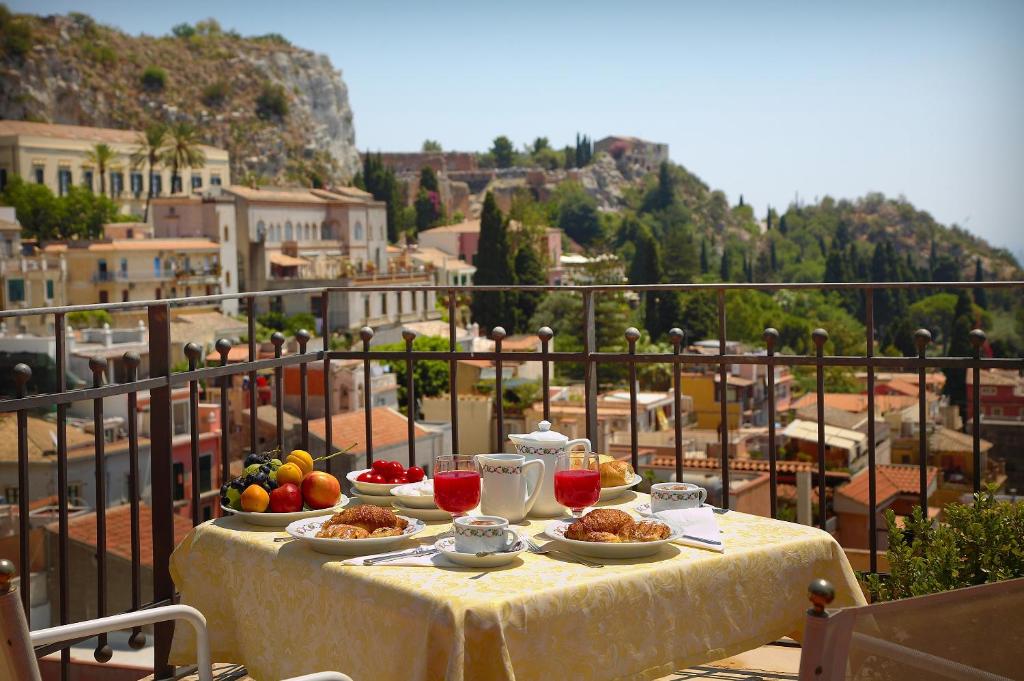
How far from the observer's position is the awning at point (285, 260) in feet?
183

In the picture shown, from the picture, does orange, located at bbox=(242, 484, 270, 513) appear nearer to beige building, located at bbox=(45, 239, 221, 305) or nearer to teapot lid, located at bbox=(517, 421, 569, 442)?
teapot lid, located at bbox=(517, 421, 569, 442)

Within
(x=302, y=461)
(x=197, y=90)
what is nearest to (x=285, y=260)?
(x=197, y=90)

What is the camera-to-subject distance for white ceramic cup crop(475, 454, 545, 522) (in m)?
1.94

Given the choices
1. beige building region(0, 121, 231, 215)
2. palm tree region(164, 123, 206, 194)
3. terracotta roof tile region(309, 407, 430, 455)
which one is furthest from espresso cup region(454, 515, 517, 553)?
palm tree region(164, 123, 206, 194)

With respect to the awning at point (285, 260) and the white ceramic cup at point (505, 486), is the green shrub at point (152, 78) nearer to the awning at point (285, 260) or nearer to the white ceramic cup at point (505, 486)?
the awning at point (285, 260)

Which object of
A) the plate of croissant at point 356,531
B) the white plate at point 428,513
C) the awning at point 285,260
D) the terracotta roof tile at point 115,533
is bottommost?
the terracotta roof tile at point 115,533

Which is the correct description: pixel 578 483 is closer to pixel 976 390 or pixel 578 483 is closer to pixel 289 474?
pixel 289 474

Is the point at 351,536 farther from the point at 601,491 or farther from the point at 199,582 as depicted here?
the point at 601,491

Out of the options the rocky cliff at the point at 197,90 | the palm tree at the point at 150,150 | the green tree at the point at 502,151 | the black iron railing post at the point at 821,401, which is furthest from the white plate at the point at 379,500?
the green tree at the point at 502,151

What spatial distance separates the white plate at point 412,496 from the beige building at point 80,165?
204 ft

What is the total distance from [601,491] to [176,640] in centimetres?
86

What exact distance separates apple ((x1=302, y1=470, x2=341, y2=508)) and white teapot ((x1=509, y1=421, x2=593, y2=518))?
0.36 m

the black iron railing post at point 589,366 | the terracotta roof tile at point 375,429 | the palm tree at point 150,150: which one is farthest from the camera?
the palm tree at point 150,150

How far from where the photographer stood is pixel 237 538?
1983 mm
